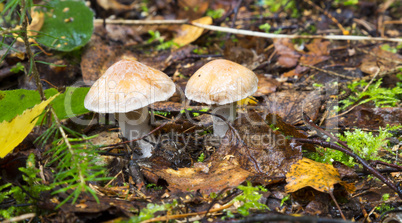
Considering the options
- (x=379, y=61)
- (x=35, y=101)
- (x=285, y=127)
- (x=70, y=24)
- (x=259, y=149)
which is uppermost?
(x=70, y=24)

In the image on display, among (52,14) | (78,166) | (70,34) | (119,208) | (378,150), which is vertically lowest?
(378,150)

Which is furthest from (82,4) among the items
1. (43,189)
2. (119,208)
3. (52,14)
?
(119,208)

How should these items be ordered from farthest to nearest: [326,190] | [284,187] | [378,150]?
[378,150], [284,187], [326,190]

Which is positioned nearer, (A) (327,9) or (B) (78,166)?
→ (B) (78,166)

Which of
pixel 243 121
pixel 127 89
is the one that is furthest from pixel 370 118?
pixel 127 89

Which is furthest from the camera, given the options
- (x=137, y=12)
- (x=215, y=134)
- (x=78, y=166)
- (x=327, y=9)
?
(x=137, y=12)

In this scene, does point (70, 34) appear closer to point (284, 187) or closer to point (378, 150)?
point (284, 187)

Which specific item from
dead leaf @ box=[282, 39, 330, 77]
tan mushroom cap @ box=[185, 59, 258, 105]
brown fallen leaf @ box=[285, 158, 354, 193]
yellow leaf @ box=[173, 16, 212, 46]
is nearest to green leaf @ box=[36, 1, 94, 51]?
yellow leaf @ box=[173, 16, 212, 46]

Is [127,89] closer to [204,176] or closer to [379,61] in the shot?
[204,176]
